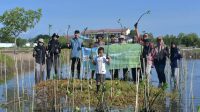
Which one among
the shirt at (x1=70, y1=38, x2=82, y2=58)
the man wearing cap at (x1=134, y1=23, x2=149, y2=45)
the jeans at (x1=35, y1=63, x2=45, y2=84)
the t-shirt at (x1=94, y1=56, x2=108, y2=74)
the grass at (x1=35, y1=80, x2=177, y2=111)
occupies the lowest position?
the grass at (x1=35, y1=80, x2=177, y2=111)

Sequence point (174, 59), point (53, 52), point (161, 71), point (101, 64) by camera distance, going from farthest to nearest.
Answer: point (53, 52) → point (174, 59) → point (161, 71) → point (101, 64)

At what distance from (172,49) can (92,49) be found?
3077 mm

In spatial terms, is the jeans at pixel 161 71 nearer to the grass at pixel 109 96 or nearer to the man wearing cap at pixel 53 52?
the grass at pixel 109 96

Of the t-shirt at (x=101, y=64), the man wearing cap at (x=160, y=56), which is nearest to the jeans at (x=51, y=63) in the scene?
the man wearing cap at (x=160, y=56)

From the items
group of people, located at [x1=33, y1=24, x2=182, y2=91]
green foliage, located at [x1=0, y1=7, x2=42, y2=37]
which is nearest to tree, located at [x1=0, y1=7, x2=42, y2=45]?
green foliage, located at [x1=0, y1=7, x2=42, y2=37]

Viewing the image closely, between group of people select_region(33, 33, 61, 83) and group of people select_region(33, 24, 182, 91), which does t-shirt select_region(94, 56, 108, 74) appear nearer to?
group of people select_region(33, 24, 182, 91)

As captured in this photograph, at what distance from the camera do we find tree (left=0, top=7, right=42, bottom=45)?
7156cm

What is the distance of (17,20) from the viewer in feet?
234

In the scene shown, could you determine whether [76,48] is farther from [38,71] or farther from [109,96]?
[109,96]

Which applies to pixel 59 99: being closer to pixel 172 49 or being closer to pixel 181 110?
pixel 181 110

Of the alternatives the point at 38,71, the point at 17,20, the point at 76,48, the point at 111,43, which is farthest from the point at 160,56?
the point at 17,20

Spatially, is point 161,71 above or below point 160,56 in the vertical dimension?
below

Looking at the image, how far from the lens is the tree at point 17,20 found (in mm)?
71562

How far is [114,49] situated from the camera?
19.5 metres
